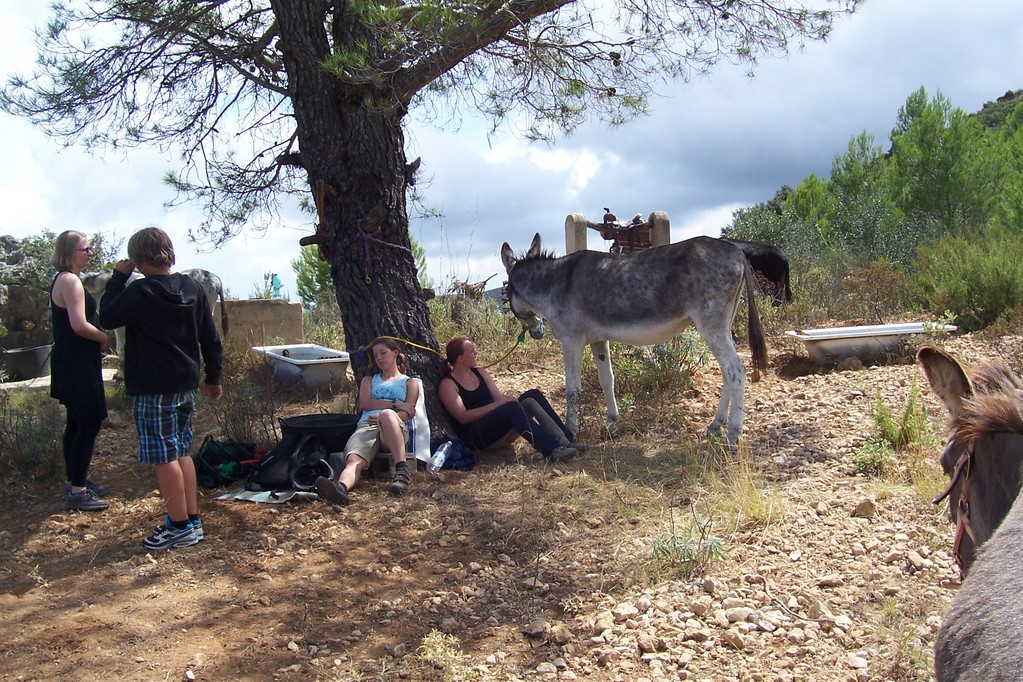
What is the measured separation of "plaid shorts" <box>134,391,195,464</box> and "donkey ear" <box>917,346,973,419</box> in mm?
4220

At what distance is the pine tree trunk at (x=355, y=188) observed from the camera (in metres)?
6.98

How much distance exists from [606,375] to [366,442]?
2.67 m

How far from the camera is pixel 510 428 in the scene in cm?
693

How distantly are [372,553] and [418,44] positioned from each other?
359 centimetres

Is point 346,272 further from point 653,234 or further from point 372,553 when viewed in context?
point 653,234

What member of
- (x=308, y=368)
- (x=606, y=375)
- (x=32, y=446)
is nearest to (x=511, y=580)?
(x=606, y=375)

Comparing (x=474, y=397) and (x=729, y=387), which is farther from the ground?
(x=474, y=397)

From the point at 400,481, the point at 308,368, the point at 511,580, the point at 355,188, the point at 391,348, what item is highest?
the point at 355,188

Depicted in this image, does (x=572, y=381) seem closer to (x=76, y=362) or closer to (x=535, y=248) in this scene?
(x=535, y=248)

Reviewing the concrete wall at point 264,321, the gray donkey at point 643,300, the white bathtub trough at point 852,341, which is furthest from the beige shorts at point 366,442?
the concrete wall at point 264,321

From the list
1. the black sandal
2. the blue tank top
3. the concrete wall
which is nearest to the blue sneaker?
the black sandal

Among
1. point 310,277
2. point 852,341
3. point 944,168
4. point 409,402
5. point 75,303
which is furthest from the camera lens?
point 944,168

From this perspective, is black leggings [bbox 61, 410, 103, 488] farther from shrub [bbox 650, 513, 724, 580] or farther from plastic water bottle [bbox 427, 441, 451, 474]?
shrub [bbox 650, 513, 724, 580]

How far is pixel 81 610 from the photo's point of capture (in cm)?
447
